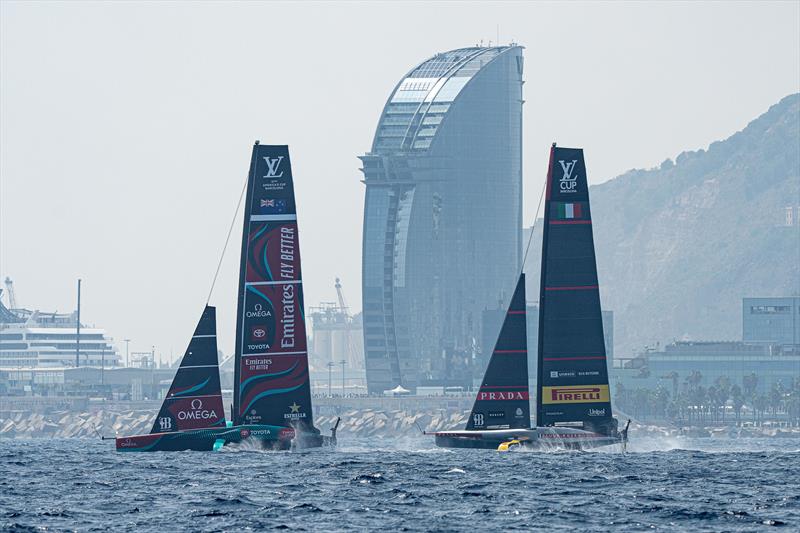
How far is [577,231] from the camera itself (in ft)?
258

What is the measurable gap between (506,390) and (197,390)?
13109 mm

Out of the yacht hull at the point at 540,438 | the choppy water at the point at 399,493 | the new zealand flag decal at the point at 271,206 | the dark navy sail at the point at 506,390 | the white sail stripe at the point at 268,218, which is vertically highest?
the new zealand flag decal at the point at 271,206

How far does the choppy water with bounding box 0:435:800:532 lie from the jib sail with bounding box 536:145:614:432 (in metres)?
2.47

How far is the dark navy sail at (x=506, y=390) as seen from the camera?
81.1 metres

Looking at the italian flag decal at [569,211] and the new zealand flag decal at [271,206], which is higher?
the new zealand flag decal at [271,206]

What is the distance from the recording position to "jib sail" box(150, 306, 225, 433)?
264 ft

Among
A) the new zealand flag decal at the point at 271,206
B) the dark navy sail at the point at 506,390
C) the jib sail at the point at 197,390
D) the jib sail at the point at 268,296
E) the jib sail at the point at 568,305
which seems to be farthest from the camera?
the dark navy sail at the point at 506,390

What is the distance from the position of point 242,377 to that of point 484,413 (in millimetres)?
10410

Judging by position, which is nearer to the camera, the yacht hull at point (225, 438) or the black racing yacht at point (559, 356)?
the black racing yacht at point (559, 356)

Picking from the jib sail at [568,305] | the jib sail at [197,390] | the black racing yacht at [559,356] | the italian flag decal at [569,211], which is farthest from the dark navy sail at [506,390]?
the jib sail at [197,390]

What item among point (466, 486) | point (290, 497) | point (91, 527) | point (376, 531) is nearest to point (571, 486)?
point (466, 486)

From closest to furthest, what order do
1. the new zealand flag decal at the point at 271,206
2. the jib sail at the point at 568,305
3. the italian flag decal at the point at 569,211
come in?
1. the jib sail at the point at 568,305
2. the italian flag decal at the point at 569,211
3. the new zealand flag decal at the point at 271,206

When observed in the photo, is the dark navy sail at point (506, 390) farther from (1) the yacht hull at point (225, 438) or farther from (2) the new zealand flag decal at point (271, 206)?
(2) the new zealand flag decal at point (271, 206)

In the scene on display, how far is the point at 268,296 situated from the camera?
80.8 meters
